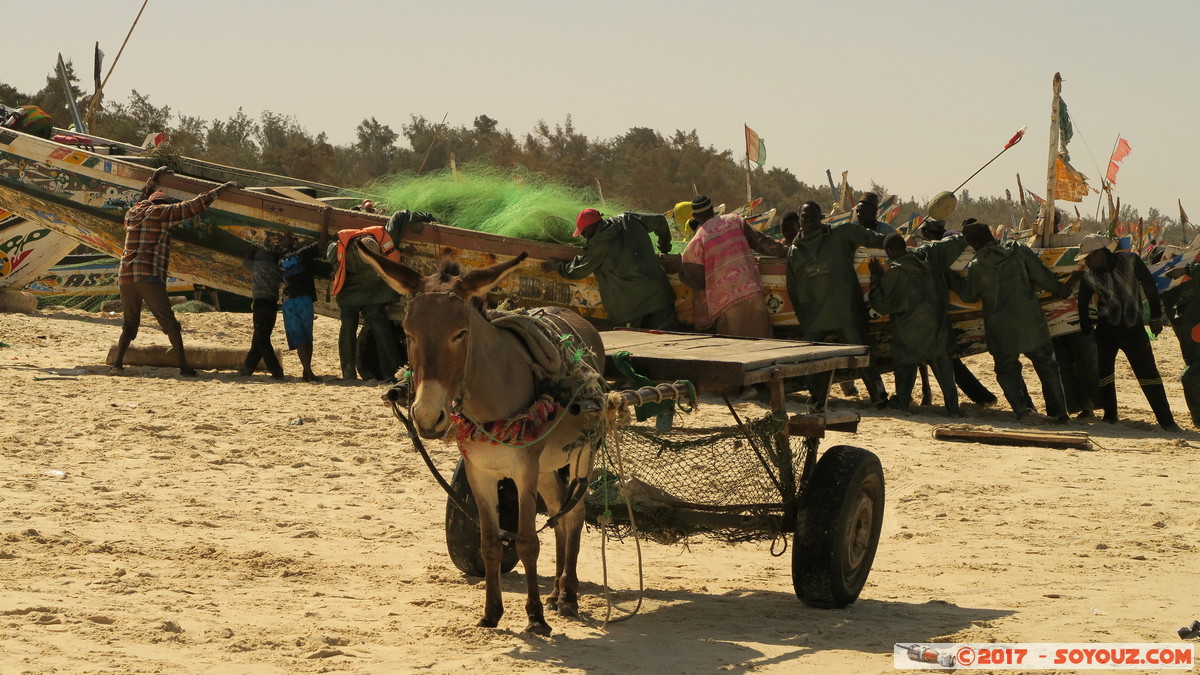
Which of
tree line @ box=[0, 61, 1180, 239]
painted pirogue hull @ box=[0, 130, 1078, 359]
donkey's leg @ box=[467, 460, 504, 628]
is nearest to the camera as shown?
donkey's leg @ box=[467, 460, 504, 628]

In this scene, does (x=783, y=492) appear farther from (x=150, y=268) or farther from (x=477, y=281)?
(x=150, y=268)

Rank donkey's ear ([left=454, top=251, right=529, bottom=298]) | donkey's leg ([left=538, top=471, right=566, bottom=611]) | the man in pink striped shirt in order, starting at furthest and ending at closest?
the man in pink striped shirt
donkey's leg ([left=538, top=471, right=566, bottom=611])
donkey's ear ([left=454, top=251, right=529, bottom=298])

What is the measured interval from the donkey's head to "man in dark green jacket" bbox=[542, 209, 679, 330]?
6711 mm

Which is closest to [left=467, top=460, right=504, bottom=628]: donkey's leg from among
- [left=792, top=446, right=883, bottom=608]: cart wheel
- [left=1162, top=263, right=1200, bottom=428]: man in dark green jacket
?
[left=792, top=446, right=883, bottom=608]: cart wheel

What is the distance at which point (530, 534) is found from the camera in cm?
582

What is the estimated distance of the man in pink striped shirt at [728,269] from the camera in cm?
1263

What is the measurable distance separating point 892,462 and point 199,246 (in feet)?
28.7

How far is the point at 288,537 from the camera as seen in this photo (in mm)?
7570

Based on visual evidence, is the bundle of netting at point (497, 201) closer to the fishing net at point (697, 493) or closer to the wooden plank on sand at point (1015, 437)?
the wooden plank on sand at point (1015, 437)

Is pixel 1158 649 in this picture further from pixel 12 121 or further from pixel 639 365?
pixel 12 121

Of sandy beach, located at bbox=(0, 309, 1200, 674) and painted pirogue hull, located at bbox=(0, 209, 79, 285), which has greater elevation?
painted pirogue hull, located at bbox=(0, 209, 79, 285)

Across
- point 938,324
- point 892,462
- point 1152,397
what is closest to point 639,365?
point 892,462

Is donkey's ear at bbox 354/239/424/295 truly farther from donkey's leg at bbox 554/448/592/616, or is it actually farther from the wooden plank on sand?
the wooden plank on sand

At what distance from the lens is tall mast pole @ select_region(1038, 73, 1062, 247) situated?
13.4 metres
